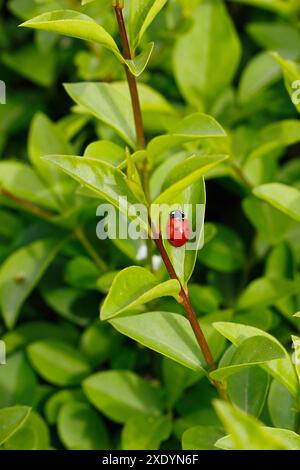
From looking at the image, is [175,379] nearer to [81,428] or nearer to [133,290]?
[81,428]

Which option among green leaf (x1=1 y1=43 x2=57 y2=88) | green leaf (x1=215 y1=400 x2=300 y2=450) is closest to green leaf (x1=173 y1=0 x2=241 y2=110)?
green leaf (x1=1 y1=43 x2=57 y2=88)

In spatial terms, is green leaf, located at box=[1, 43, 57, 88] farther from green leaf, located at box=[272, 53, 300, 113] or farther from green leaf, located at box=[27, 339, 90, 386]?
green leaf, located at box=[272, 53, 300, 113]

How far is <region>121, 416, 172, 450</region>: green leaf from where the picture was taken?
112 centimetres

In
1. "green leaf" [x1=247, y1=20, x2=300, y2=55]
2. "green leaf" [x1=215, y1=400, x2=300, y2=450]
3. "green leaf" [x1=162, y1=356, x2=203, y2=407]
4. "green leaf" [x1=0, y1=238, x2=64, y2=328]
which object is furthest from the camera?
"green leaf" [x1=247, y1=20, x2=300, y2=55]

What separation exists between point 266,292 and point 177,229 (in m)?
0.37

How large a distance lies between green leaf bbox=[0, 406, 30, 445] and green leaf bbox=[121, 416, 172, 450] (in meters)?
0.23

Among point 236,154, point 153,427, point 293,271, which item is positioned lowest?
point 153,427

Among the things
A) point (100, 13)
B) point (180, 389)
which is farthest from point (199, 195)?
point (100, 13)

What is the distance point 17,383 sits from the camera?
127 centimetres

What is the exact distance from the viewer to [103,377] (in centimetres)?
120

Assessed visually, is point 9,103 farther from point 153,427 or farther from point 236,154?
point 153,427

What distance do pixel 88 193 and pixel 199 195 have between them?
0.50ft

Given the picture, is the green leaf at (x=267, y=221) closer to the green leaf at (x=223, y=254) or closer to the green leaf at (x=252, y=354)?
the green leaf at (x=223, y=254)

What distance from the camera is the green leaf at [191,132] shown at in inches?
37.1
